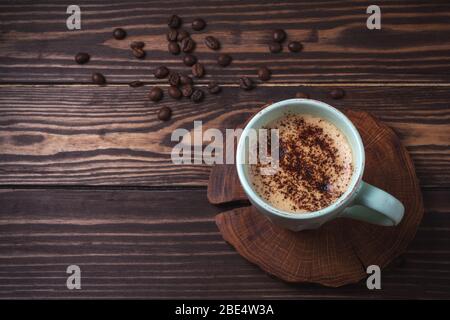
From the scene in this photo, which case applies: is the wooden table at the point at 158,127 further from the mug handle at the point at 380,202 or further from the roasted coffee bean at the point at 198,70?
the mug handle at the point at 380,202

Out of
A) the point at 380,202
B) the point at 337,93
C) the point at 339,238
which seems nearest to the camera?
the point at 380,202

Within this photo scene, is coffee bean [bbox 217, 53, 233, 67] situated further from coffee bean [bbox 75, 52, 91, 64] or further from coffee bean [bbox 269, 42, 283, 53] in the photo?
coffee bean [bbox 75, 52, 91, 64]

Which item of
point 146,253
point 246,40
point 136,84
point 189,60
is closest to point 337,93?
point 246,40

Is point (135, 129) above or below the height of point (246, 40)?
below

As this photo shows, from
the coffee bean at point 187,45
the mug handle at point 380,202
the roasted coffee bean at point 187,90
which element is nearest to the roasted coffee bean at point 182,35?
the coffee bean at point 187,45

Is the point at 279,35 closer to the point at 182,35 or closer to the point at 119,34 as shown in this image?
the point at 182,35
